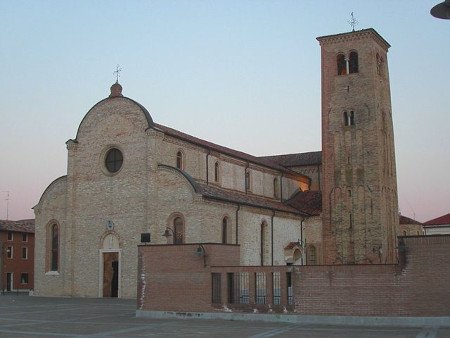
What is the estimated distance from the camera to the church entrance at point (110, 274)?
128ft

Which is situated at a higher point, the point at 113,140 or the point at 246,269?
the point at 113,140

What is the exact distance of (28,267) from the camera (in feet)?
219

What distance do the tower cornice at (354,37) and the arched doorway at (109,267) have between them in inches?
928

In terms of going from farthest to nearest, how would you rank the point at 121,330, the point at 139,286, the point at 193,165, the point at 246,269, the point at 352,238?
1. the point at 352,238
2. the point at 193,165
3. the point at 139,286
4. the point at 246,269
5. the point at 121,330

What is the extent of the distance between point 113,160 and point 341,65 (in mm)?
20445

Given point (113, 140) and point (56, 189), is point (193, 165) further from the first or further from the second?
point (56, 189)

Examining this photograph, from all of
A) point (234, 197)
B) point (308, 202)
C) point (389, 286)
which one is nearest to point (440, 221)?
point (308, 202)

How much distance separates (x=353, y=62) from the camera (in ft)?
163

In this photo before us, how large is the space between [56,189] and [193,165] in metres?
9.33

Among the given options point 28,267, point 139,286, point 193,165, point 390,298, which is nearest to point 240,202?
point 193,165

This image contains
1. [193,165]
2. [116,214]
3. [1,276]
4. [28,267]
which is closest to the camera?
[116,214]

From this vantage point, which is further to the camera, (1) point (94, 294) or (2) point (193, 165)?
(2) point (193, 165)

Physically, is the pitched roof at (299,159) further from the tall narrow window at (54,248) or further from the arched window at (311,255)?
the tall narrow window at (54,248)

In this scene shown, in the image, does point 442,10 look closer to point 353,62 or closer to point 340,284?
point 340,284
